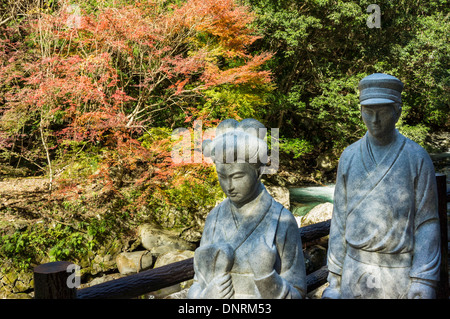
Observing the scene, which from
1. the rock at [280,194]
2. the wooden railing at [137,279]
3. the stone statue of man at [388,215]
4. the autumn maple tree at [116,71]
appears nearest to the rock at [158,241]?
the autumn maple tree at [116,71]

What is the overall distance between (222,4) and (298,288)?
277 inches

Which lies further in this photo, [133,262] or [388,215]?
[133,262]

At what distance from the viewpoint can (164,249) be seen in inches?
324

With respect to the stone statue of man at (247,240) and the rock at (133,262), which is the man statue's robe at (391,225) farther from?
the rock at (133,262)

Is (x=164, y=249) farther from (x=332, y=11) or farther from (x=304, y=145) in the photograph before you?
(x=332, y=11)

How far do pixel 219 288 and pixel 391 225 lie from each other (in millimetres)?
1171

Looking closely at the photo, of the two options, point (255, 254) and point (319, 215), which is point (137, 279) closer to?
point (255, 254)

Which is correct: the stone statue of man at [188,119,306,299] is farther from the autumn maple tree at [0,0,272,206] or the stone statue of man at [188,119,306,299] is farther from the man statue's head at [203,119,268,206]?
the autumn maple tree at [0,0,272,206]

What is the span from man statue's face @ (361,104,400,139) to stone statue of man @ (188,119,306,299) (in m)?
0.77

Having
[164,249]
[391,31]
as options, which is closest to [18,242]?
[164,249]

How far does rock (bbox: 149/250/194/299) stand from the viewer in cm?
707

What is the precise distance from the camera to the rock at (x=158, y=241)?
8.29m

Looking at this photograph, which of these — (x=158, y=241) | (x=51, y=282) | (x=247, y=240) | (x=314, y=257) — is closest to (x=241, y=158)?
(x=247, y=240)

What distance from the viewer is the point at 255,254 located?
208 centimetres
